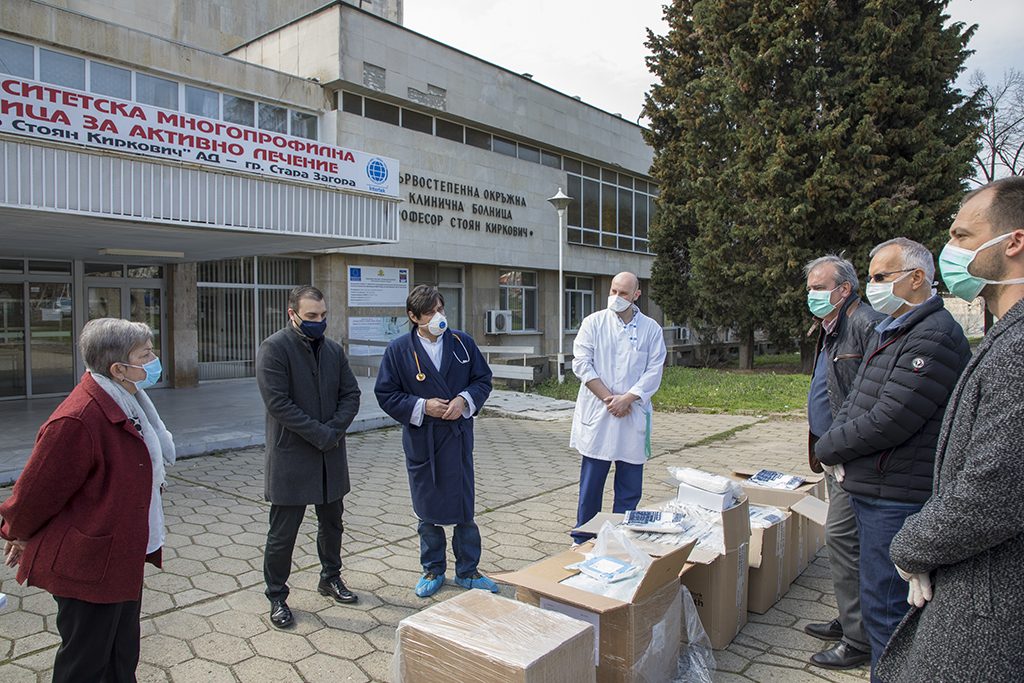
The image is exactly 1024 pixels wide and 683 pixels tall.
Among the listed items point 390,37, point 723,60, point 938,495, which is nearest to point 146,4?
point 390,37

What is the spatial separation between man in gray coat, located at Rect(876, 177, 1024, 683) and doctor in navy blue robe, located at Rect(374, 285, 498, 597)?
8.41 feet

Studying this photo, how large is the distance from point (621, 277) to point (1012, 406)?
3.30 metres

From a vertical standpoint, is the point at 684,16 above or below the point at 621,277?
above

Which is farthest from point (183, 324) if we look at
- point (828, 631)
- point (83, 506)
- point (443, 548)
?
point (828, 631)

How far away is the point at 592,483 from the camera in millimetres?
4480

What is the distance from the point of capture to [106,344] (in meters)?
2.55

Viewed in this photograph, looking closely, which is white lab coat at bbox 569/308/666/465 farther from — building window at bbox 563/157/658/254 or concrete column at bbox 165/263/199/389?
building window at bbox 563/157/658/254

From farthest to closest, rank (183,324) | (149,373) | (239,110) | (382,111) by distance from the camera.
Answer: (382,111) → (239,110) → (183,324) → (149,373)

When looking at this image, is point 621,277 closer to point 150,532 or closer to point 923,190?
point 150,532

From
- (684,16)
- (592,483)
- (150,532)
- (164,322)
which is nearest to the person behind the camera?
(150,532)

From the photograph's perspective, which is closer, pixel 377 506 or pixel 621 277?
pixel 621 277

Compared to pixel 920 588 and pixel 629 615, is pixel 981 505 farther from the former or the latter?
pixel 629 615

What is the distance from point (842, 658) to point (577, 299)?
2167 cm

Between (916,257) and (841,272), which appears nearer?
(916,257)
